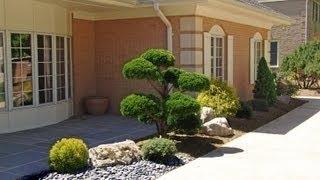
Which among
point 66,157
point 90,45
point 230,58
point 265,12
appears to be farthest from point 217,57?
point 66,157

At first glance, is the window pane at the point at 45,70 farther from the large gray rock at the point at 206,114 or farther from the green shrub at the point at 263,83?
the green shrub at the point at 263,83

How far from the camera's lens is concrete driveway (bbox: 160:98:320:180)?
7.21 metres

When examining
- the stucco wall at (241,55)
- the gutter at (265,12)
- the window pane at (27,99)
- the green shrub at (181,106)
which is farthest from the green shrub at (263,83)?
the window pane at (27,99)

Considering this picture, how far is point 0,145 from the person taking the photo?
920cm

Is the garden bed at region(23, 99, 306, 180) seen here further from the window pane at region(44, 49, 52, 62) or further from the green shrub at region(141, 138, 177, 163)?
the window pane at region(44, 49, 52, 62)

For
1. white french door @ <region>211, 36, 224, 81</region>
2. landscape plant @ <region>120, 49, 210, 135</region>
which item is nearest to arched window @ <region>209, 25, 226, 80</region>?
white french door @ <region>211, 36, 224, 81</region>

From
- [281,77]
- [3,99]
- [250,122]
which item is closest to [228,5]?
[250,122]

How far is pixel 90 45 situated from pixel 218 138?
5.43 metres

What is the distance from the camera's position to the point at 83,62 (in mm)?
13414

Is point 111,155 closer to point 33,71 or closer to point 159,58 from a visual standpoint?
point 159,58

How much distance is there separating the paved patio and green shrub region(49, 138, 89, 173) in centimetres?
36

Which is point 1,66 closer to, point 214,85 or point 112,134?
point 112,134

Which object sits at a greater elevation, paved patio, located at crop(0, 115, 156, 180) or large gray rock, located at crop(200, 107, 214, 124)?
large gray rock, located at crop(200, 107, 214, 124)

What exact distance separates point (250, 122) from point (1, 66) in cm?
633
